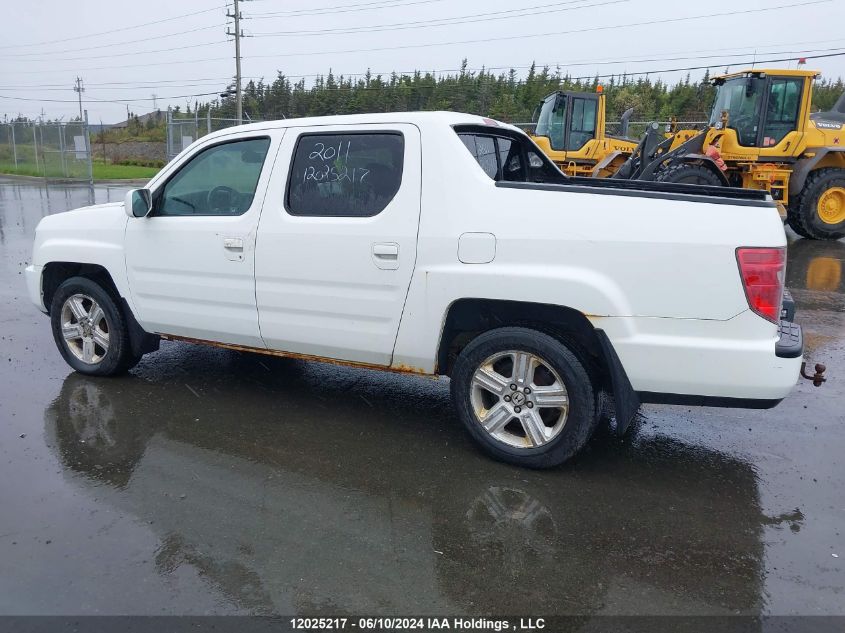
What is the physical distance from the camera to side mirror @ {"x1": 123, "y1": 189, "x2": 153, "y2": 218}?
190 inches

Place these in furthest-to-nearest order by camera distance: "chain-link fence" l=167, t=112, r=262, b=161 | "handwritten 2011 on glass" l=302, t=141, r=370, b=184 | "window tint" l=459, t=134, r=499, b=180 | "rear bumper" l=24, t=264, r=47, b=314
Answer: "chain-link fence" l=167, t=112, r=262, b=161, "rear bumper" l=24, t=264, r=47, b=314, "window tint" l=459, t=134, r=499, b=180, "handwritten 2011 on glass" l=302, t=141, r=370, b=184

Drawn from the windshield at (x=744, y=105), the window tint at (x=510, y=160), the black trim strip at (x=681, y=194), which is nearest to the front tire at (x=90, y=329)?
the window tint at (x=510, y=160)

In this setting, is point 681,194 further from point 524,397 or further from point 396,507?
point 396,507

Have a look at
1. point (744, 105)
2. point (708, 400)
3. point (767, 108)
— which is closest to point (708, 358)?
point (708, 400)

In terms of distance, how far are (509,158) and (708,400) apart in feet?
7.92

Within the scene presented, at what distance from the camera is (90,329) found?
543 centimetres

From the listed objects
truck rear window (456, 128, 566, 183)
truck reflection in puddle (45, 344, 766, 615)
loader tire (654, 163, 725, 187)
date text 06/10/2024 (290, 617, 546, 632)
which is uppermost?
truck rear window (456, 128, 566, 183)

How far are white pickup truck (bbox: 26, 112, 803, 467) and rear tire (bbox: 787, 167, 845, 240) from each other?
Result: 10598 mm

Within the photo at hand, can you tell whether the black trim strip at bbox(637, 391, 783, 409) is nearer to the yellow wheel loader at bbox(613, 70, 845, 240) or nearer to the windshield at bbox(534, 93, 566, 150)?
the yellow wheel loader at bbox(613, 70, 845, 240)

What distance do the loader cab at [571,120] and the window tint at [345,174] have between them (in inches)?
555

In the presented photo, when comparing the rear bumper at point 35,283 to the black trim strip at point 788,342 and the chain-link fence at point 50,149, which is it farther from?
the chain-link fence at point 50,149

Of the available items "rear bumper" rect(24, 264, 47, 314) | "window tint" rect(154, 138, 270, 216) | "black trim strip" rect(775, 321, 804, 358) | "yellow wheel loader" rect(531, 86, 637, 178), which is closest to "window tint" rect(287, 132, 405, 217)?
"window tint" rect(154, 138, 270, 216)

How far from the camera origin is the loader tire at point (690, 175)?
1293cm

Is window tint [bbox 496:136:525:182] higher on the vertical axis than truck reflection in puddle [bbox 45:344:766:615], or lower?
higher
